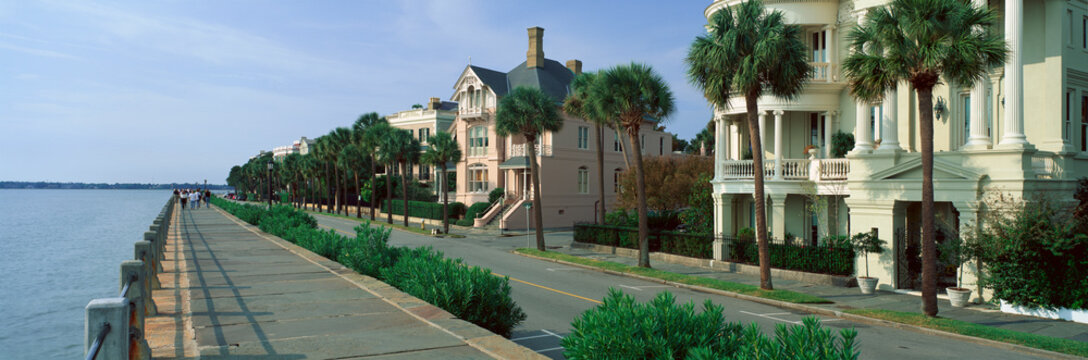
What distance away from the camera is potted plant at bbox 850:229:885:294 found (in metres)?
19.9

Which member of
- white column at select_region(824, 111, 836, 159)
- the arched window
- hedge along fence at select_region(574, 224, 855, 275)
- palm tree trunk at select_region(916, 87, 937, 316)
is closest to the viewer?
palm tree trunk at select_region(916, 87, 937, 316)

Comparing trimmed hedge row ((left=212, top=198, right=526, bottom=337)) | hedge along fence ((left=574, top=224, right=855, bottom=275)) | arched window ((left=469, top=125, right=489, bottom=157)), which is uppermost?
arched window ((left=469, top=125, right=489, bottom=157))

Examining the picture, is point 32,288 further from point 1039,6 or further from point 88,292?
point 1039,6

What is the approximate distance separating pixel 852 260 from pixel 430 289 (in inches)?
636

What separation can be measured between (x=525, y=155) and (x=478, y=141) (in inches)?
256

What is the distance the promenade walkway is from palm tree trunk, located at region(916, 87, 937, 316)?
12.3m

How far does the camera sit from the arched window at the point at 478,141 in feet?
179

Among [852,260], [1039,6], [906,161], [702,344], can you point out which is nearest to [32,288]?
[702,344]

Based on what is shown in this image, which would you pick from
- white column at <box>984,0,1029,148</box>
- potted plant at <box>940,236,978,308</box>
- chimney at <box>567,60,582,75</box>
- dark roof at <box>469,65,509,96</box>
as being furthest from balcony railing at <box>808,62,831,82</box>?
chimney at <box>567,60,582,75</box>

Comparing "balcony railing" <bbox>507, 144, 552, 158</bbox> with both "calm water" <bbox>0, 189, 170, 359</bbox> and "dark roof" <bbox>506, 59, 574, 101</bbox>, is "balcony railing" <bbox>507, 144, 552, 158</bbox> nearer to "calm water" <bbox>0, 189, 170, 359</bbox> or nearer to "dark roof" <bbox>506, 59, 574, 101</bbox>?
"dark roof" <bbox>506, 59, 574, 101</bbox>

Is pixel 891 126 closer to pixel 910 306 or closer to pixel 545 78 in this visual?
pixel 910 306

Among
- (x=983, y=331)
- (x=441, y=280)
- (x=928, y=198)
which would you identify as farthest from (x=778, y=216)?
(x=441, y=280)

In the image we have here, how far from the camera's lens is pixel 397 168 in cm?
7794

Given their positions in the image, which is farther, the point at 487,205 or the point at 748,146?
the point at 487,205
